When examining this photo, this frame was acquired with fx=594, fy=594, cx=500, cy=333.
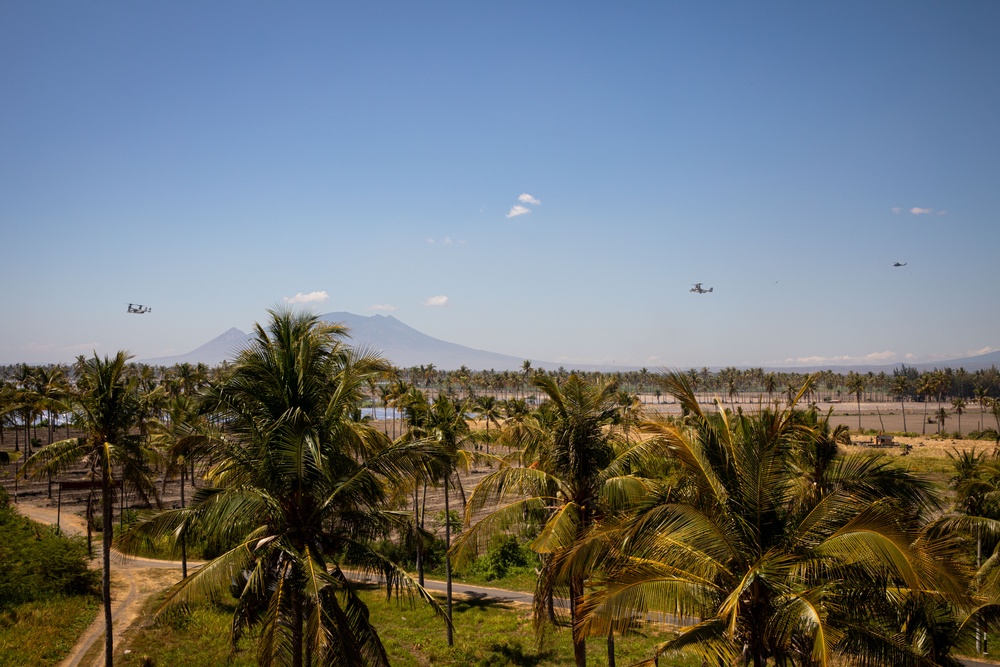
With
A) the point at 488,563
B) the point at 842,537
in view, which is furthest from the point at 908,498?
the point at 488,563

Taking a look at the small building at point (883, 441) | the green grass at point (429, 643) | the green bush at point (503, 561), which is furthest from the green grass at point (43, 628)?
the small building at point (883, 441)

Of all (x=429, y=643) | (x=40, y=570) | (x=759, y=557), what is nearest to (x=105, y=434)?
(x=429, y=643)

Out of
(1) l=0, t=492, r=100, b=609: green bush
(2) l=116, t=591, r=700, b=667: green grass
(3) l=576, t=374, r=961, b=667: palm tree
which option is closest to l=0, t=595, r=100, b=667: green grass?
(1) l=0, t=492, r=100, b=609: green bush

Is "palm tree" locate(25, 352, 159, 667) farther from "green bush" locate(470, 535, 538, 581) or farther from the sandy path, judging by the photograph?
"green bush" locate(470, 535, 538, 581)

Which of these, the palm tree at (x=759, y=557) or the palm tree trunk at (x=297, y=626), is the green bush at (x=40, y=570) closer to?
the palm tree trunk at (x=297, y=626)

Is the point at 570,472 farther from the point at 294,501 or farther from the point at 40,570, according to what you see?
the point at 40,570
